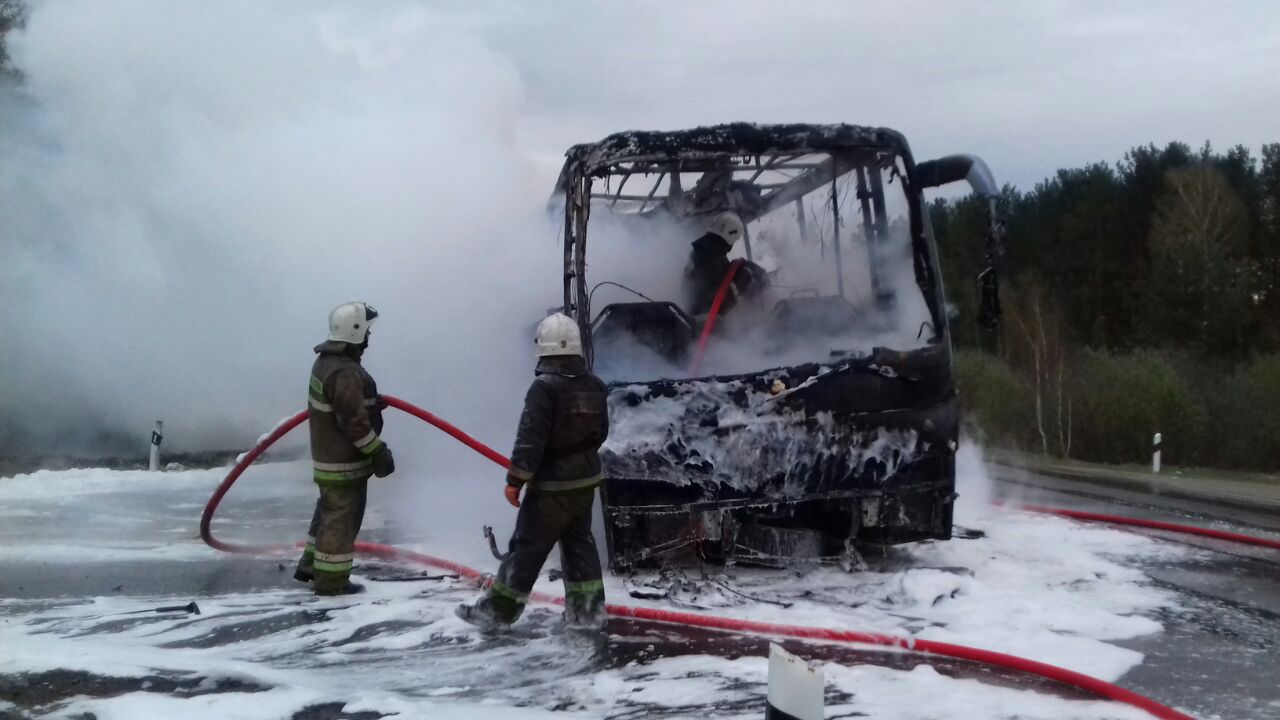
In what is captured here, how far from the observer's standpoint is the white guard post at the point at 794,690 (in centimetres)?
282

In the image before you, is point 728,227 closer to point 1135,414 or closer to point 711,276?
point 711,276

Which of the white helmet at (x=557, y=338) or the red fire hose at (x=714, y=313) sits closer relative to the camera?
the white helmet at (x=557, y=338)

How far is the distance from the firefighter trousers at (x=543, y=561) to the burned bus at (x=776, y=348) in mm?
599

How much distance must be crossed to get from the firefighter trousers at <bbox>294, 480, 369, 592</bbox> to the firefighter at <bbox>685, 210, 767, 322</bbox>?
99.9 inches

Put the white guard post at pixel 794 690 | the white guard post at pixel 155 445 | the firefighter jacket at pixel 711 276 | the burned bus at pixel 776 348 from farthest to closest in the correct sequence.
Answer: the white guard post at pixel 155 445
the firefighter jacket at pixel 711 276
the burned bus at pixel 776 348
the white guard post at pixel 794 690

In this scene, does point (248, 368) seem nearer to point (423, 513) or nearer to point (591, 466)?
point (423, 513)

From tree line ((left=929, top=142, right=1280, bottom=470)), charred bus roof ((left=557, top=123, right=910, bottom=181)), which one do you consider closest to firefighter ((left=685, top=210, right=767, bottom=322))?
charred bus roof ((left=557, top=123, right=910, bottom=181))

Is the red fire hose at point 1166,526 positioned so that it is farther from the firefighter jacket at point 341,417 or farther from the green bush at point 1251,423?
the green bush at point 1251,423

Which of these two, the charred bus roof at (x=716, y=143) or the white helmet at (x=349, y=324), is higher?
the charred bus roof at (x=716, y=143)

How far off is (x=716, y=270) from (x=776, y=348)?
31.4 inches

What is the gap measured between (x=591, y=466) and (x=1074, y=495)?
27.9ft

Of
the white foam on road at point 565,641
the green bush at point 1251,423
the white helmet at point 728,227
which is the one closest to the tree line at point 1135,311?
the green bush at point 1251,423

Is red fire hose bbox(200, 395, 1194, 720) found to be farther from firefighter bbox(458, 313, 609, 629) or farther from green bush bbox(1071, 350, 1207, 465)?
green bush bbox(1071, 350, 1207, 465)

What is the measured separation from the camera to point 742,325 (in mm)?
7219
